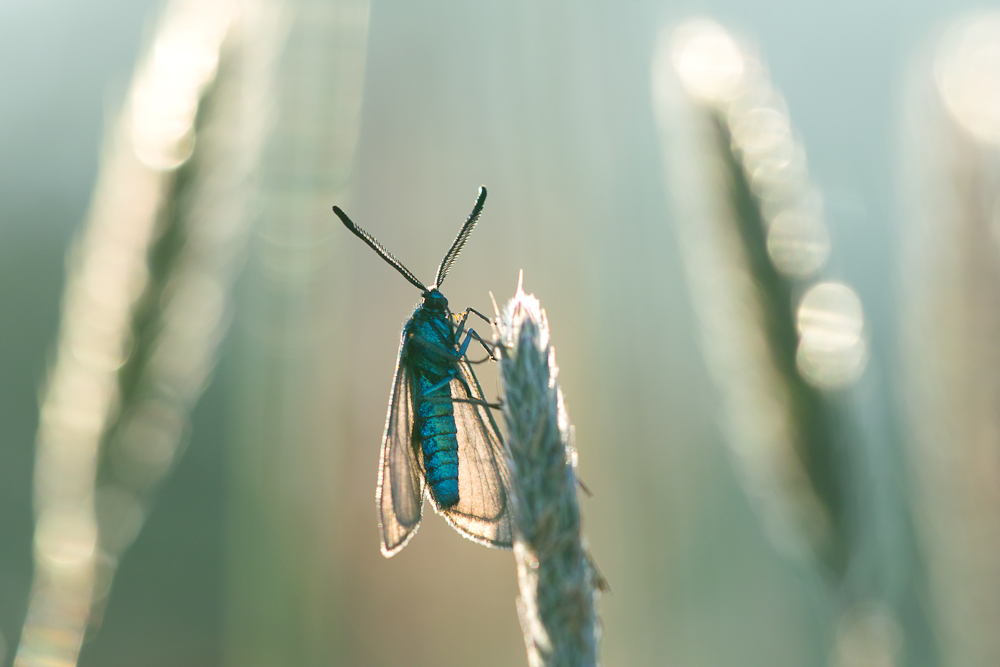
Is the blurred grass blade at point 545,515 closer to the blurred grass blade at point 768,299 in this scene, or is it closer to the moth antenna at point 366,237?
the blurred grass blade at point 768,299

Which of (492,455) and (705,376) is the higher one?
(705,376)

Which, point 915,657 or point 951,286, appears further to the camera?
point 915,657

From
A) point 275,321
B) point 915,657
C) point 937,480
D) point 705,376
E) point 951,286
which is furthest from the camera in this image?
point 705,376

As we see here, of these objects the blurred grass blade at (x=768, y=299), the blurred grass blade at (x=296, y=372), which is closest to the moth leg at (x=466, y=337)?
the blurred grass blade at (x=296, y=372)

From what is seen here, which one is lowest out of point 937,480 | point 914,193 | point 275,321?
point 937,480

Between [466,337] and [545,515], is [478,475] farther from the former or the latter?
[545,515]

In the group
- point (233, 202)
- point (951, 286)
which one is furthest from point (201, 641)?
point (951, 286)

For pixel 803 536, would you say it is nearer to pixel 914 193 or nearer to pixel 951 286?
pixel 951 286
